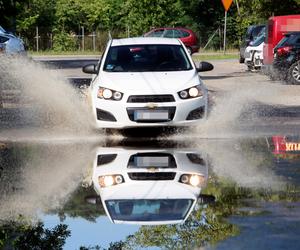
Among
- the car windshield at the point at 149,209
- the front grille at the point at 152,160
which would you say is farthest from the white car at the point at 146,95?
the car windshield at the point at 149,209

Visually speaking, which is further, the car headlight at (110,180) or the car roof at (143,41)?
the car roof at (143,41)

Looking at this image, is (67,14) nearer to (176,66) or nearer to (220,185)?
(176,66)

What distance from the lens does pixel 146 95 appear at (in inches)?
516

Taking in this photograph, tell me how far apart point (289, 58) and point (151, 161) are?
1608 centimetres

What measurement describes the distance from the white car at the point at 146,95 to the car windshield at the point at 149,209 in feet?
16.3

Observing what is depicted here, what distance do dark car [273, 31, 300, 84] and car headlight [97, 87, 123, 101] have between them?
44.8 feet

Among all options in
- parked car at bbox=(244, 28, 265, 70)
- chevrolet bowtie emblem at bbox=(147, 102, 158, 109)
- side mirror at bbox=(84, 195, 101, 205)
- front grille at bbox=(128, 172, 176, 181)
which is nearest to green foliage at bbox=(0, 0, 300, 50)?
parked car at bbox=(244, 28, 265, 70)

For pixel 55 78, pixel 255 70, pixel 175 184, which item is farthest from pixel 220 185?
pixel 255 70

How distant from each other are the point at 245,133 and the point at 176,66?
1.50m

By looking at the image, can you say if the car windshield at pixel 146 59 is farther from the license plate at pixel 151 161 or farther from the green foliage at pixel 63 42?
the green foliage at pixel 63 42

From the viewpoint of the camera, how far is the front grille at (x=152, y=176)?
9.39 m

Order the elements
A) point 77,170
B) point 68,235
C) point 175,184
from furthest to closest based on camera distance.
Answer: point 77,170
point 175,184
point 68,235

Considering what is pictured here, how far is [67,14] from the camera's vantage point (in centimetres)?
6531

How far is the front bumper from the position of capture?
13047mm
